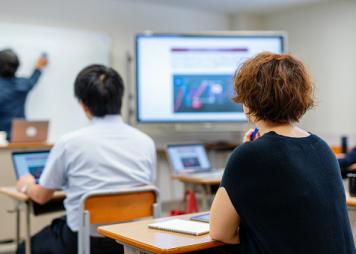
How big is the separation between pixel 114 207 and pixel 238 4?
4.47 m

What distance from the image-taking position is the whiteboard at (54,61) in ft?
17.6

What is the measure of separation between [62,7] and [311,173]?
4671mm

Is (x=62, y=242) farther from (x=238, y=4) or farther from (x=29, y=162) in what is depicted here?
(x=238, y=4)

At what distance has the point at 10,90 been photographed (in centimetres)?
514

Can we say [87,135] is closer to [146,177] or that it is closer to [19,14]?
[146,177]

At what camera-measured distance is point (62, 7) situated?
570 cm

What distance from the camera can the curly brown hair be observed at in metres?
1.59

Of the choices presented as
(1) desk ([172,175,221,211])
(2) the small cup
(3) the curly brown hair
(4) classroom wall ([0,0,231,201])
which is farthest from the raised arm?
(3) the curly brown hair

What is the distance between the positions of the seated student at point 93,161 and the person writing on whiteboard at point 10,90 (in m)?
2.52

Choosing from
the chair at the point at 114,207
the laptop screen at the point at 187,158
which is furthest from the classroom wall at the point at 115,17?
the chair at the point at 114,207

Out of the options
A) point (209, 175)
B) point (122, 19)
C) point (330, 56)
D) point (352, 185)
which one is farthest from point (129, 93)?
point (352, 185)

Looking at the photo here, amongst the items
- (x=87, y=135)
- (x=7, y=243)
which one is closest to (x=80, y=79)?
(x=87, y=135)

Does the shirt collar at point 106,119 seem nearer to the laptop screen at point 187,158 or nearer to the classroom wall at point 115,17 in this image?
the laptop screen at point 187,158

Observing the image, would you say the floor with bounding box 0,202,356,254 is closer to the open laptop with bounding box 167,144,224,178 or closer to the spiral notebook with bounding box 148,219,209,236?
the spiral notebook with bounding box 148,219,209,236
